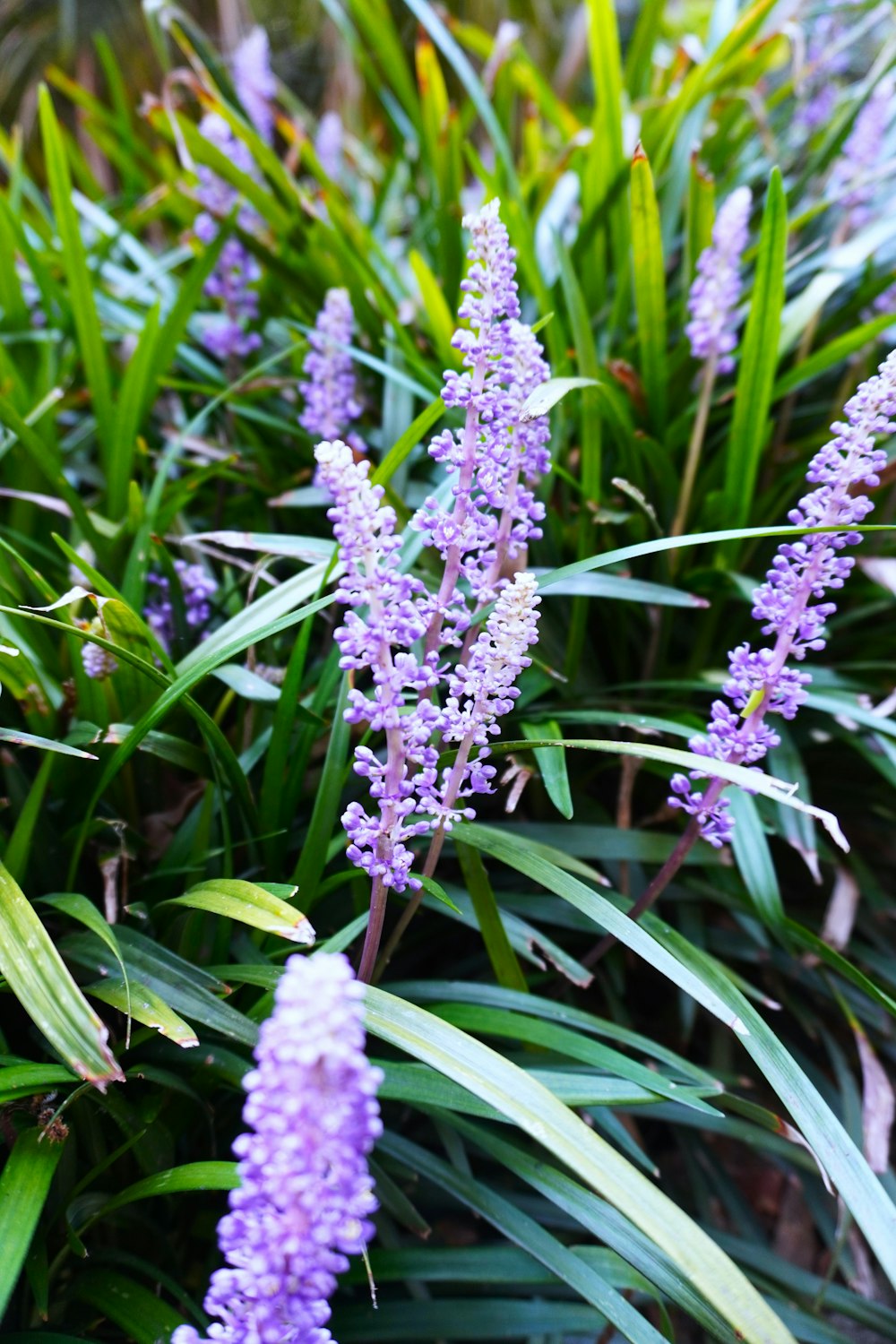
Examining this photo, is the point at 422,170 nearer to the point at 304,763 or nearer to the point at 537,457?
the point at 537,457

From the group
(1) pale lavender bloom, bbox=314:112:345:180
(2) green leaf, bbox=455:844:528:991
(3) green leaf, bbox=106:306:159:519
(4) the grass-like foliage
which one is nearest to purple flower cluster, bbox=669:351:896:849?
(4) the grass-like foliage

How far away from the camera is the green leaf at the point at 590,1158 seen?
2.50 feet

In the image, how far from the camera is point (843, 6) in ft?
8.16

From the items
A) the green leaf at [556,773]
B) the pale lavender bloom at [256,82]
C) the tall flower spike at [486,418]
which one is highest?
the pale lavender bloom at [256,82]

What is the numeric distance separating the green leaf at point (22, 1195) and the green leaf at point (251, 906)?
286mm

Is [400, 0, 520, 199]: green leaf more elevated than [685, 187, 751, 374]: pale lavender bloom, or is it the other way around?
[400, 0, 520, 199]: green leaf

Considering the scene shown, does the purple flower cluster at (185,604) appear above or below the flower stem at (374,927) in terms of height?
above

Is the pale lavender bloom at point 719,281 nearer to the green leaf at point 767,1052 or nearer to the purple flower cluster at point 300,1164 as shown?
the green leaf at point 767,1052

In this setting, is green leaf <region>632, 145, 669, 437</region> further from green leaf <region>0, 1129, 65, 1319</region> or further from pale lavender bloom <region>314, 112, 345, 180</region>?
green leaf <region>0, 1129, 65, 1319</region>

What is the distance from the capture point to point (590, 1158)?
2.63 feet

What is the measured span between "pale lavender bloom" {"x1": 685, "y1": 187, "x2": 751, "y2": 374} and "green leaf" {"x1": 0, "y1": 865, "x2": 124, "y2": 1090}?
4.31 ft

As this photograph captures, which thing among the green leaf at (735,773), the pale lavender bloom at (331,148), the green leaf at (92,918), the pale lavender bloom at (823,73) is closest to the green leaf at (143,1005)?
the green leaf at (92,918)

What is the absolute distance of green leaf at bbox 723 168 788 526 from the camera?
1.44 meters

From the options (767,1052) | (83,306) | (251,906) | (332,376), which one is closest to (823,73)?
(332,376)
